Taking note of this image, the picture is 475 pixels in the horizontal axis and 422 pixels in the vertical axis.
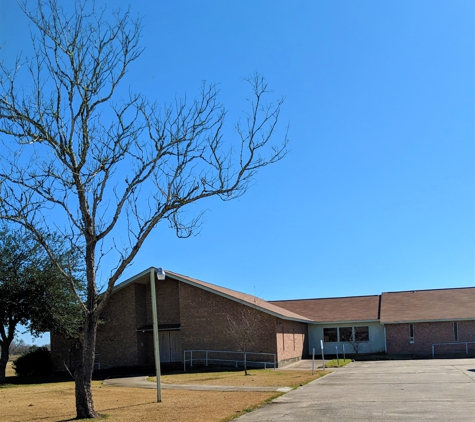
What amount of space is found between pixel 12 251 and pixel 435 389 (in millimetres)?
19899

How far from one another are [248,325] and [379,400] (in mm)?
14998

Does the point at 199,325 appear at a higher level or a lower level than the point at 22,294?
lower

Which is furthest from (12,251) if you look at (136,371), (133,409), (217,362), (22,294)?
(133,409)

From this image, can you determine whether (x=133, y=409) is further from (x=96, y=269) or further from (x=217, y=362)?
(x=217, y=362)

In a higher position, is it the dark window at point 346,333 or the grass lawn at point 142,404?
the grass lawn at point 142,404

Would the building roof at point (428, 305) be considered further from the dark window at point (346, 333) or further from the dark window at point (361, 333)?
the dark window at point (346, 333)

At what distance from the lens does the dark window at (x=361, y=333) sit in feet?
124

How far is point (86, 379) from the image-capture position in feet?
40.6

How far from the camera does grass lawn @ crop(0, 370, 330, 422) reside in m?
12.4

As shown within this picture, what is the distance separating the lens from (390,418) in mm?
10852

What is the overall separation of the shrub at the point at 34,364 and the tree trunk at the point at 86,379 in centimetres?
2124

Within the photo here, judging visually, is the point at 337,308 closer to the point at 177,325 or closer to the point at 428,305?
the point at 428,305

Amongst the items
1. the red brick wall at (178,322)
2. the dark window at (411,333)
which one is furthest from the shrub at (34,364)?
the dark window at (411,333)

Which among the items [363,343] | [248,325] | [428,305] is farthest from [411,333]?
[248,325]
